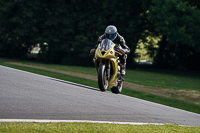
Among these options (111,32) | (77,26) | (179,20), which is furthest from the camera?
(77,26)

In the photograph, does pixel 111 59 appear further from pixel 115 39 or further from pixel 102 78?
pixel 115 39

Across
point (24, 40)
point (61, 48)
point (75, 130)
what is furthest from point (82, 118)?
point (24, 40)

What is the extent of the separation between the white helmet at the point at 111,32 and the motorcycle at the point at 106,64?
242 mm

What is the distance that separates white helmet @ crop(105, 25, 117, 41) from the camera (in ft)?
23.5

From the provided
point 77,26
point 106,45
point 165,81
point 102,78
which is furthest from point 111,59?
point 77,26

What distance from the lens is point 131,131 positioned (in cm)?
707

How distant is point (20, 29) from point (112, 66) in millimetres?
29370

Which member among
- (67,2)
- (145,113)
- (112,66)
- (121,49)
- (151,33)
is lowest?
(145,113)

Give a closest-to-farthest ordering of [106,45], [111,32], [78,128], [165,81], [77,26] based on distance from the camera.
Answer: [78,128]
[106,45]
[111,32]
[165,81]
[77,26]

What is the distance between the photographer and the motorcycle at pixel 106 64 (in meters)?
6.71

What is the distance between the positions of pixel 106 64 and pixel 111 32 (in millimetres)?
820

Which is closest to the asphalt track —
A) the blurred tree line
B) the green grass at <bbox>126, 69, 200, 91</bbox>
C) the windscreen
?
the windscreen

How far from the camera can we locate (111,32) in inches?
283

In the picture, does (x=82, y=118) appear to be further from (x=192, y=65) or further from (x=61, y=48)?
(x=192, y=65)
